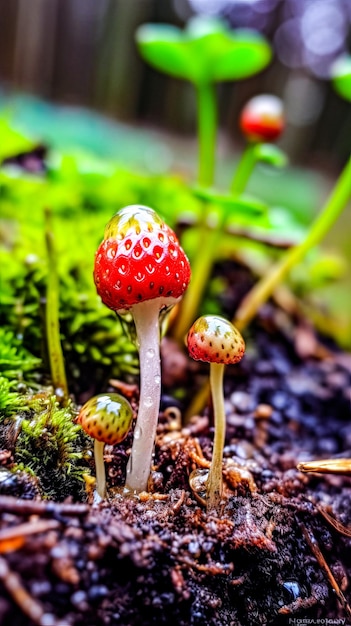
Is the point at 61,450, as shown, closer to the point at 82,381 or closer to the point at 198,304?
the point at 82,381

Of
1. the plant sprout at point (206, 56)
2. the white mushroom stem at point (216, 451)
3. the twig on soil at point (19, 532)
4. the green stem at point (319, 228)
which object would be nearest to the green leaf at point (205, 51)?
A: the plant sprout at point (206, 56)

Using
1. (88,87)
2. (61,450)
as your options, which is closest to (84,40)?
(88,87)

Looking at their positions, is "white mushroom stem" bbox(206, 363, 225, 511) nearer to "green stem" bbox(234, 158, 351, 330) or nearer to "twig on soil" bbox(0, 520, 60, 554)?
"twig on soil" bbox(0, 520, 60, 554)

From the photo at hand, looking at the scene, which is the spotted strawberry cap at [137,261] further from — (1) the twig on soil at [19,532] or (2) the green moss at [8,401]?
(1) the twig on soil at [19,532]

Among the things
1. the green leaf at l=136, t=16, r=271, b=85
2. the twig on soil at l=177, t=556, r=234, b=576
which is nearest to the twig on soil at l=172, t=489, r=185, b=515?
the twig on soil at l=177, t=556, r=234, b=576

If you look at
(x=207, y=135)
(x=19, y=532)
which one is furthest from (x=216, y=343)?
(x=207, y=135)

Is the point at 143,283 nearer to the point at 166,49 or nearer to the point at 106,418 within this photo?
the point at 106,418
